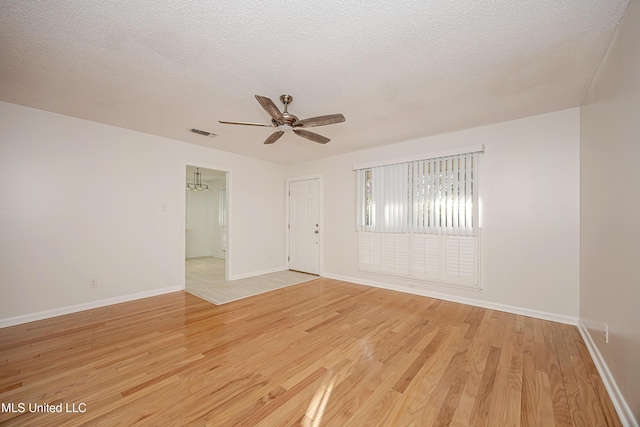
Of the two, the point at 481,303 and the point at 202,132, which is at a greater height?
the point at 202,132

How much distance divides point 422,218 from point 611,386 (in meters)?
2.61

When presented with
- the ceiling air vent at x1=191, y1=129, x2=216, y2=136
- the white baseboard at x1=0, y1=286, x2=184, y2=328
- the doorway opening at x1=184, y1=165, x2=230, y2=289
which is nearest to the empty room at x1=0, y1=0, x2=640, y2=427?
the white baseboard at x1=0, y1=286, x2=184, y2=328

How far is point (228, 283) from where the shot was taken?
15.7 ft

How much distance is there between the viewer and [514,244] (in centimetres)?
334

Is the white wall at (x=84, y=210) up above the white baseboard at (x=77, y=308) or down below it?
above

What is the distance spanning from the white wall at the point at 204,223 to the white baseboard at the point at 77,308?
13.1ft

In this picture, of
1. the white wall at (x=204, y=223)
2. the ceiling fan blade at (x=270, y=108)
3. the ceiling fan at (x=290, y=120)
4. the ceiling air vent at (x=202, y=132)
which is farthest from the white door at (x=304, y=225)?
the white wall at (x=204, y=223)

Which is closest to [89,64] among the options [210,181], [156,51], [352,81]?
[156,51]

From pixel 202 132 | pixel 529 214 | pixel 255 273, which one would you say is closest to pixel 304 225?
pixel 255 273

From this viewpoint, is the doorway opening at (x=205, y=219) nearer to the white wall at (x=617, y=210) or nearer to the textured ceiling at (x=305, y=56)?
the textured ceiling at (x=305, y=56)

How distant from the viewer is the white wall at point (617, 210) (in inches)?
58.6

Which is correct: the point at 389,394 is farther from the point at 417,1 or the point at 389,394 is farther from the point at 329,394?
the point at 417,1

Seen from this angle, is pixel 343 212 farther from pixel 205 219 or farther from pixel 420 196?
pixel 205 219

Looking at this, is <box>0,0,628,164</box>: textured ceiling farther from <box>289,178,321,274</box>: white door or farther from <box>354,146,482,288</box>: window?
<box>289,178,321,274</box>: white door
